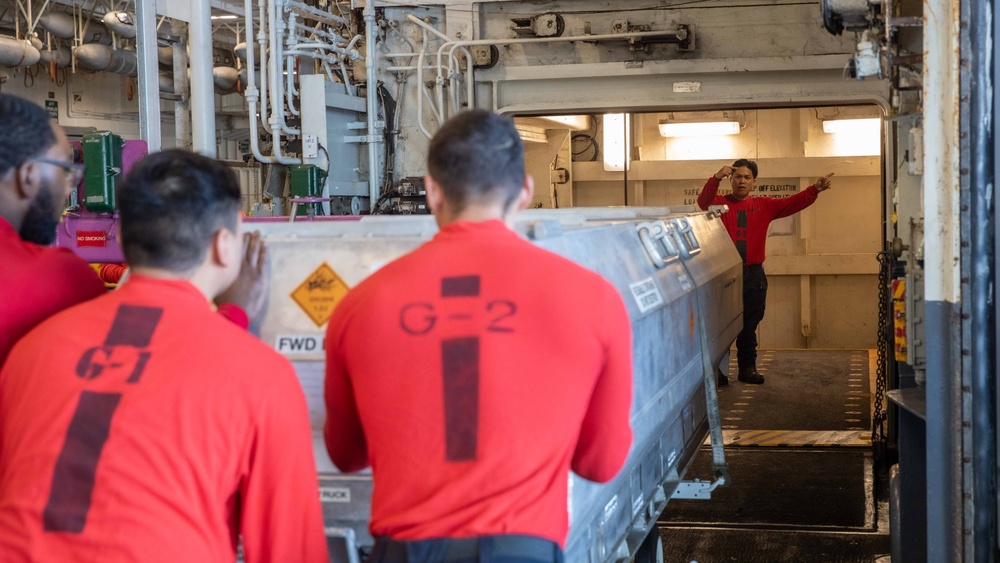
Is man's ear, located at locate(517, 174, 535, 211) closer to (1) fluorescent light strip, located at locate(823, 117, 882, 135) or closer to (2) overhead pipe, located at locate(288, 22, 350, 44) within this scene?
(2) overhead pipe, located at locate(288, 22, 350, 44)

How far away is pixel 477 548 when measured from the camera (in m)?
1.76

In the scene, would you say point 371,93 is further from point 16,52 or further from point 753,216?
point 16,52

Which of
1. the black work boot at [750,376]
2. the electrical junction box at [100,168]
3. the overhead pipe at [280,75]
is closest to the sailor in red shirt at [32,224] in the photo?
the electrical junction box at [100,168]

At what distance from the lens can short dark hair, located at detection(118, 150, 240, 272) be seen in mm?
1801

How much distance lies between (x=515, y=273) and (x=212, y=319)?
54cm

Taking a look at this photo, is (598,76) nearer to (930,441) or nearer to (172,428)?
(930,441)

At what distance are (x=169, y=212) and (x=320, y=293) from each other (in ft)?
1.97

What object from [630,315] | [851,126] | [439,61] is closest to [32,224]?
[630,315]

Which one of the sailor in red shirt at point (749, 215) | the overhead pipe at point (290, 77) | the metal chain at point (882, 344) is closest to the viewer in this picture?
the metal chain at point (882, 344)

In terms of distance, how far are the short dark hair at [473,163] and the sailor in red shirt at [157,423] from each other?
1.40 ft

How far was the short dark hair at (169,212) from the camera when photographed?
1.80 metres

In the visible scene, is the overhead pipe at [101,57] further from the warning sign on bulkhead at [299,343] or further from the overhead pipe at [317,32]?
the warning sign on bulkhead at [299,343]

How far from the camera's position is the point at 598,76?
7691 mm

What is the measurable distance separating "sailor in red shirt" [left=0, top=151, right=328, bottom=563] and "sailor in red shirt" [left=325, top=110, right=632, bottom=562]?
159 mm
